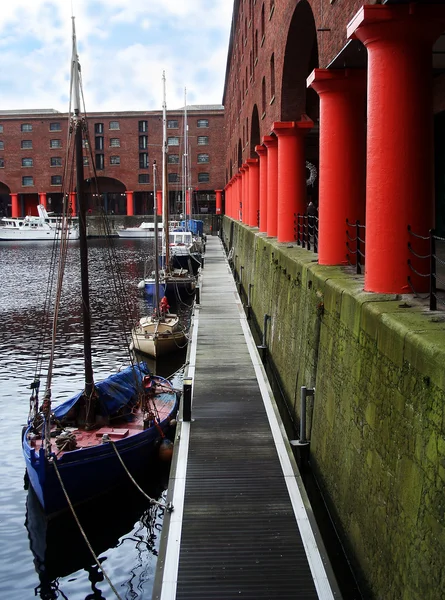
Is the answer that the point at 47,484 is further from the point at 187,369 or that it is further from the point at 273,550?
the point at 187,369

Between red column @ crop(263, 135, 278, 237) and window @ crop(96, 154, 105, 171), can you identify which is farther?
window @ crop(96, 154, 105, 171)

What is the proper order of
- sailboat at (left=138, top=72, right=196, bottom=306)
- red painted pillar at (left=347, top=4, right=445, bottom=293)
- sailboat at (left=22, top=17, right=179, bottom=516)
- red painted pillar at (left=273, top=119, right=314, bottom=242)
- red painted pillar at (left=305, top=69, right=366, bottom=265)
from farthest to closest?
sailboat at (left=138, top=72, right=196, bottom=306), red painted pillar at (left=273, top=119, right=314, bottom=242), red painted pillar at (left=305, top=69, right=366, bottom=265), sailboat at (left=22, top=17, right=179, bottom=516), red painted pillar at (left=347, top=4, right=445, bottom=293)

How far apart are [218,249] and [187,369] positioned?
41849mm

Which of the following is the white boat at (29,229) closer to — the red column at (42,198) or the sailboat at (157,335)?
the red column at (42,198)

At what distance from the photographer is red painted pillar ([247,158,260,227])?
36000 mm

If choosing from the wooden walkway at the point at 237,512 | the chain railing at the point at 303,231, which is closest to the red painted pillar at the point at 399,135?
the wooden walkway at the point at 237,512

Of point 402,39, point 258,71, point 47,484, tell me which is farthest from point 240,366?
point 258,71

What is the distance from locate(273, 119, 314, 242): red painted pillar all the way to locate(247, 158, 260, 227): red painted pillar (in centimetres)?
1543

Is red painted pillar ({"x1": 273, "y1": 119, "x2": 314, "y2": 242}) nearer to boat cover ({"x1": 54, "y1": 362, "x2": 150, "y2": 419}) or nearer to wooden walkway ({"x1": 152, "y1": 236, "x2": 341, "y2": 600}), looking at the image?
wooden walkway ({"x1": 152, "y1": 236, "x2": 341, "y2": 600})

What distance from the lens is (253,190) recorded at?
36906 mm

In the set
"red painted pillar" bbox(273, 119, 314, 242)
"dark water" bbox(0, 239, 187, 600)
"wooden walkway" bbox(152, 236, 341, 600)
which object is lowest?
"dark water" bbox(0, 239, 187, 600)

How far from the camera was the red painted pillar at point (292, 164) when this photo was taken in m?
20.0

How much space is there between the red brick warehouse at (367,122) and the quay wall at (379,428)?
0.95 m

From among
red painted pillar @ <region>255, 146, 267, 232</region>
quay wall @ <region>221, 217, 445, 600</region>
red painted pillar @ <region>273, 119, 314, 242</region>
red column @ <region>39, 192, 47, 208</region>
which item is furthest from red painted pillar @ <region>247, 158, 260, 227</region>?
red column @ <region>39, 192, 47, 208</region>
